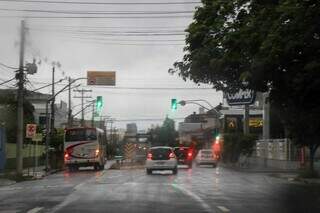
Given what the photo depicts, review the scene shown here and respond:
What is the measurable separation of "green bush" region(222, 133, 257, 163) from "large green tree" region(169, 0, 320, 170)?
33.9 meters

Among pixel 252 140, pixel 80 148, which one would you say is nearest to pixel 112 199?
pixel 80 148

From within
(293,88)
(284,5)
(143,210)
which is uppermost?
(284,5)

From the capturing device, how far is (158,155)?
4453cm

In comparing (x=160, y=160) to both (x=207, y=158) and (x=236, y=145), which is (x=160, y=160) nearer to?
(x=236, y=145)

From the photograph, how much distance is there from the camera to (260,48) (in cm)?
2002

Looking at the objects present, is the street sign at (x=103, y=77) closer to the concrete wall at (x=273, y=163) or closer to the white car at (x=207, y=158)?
the white car at (x=207, y=158)

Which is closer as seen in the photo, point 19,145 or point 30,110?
point 19,145

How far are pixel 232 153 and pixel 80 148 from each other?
687 inches

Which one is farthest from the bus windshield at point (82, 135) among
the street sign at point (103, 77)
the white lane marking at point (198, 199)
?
the white lane marking at point (198, 199)

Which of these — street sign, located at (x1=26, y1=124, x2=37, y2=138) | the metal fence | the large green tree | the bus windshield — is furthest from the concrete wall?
the large green tree

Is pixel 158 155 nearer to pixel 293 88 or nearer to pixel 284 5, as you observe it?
pixel 293 88

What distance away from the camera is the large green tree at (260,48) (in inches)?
775

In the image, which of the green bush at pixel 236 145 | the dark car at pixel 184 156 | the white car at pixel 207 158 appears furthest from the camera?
the white car at pixel 207 158

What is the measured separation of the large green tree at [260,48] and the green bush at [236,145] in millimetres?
33859
